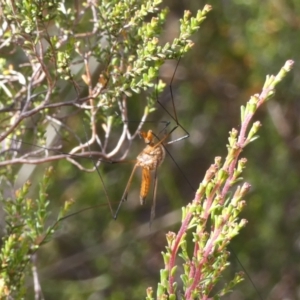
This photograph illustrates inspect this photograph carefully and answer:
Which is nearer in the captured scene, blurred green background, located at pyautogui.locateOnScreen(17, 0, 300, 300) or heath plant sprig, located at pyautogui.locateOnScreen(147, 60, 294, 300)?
heath plant sprig, located at pyautogui.locateOnScreen(147, 60, 294, 300)

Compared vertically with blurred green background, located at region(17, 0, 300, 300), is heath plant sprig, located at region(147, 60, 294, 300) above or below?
below

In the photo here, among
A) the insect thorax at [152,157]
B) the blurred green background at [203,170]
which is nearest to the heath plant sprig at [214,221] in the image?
the insect thorax at [152,157]

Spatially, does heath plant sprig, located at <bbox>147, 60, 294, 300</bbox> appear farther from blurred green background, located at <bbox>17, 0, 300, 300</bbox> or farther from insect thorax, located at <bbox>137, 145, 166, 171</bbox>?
blurred green background, located at <bbox>17, 0, 300, 300</bbox>

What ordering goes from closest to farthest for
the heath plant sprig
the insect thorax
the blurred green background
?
1. the heath plant sprig
2. the insect thorax
3. the blurred green background

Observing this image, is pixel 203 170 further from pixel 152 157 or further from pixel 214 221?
pixel 214 221

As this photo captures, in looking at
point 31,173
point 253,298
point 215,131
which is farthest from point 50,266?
point 215,131

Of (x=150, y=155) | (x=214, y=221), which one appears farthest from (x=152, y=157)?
(x=214, y=221)

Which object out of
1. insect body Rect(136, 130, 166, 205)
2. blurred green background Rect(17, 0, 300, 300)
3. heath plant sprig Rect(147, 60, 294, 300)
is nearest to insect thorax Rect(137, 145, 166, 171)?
insect body Rect(136, 130, 166, 205)

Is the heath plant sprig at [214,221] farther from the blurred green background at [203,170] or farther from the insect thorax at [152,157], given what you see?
the blurred green background at [203,170]

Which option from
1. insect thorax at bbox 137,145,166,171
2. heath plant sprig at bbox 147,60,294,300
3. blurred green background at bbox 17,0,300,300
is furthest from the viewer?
blurred green background at bbox 17,0,300,300

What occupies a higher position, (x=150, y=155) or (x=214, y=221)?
(x=150, y=155)
